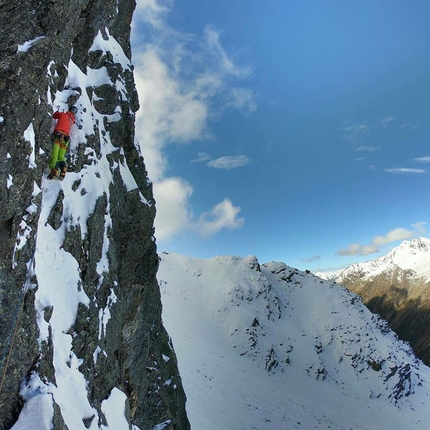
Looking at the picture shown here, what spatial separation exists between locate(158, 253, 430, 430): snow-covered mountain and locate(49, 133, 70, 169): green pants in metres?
18.7

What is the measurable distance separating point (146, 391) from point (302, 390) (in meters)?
28.4

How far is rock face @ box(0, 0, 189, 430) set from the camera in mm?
6113

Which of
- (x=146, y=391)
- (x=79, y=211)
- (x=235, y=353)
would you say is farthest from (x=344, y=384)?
(x=79, y=211)

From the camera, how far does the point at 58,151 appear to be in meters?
8.59

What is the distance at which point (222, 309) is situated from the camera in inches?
1688

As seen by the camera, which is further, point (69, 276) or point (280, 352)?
point (280, 352)

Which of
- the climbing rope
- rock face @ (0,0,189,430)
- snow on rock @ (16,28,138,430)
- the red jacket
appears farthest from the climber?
the climbing rope

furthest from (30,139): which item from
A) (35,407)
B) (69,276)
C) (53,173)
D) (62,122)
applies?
(35,407)

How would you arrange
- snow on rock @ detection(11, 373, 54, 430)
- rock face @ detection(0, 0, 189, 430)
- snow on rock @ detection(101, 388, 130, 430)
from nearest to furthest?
1. snow on rock @ detection(11, 373, 54, 430)
2. rock face @ detection(0, 0, 189, 430)
3. snow on rock @ detection(101, 388, 130, 430)

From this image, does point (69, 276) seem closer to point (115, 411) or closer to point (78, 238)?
point (78, 238)

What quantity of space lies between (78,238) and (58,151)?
257 cm

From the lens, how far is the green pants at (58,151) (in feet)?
27.9

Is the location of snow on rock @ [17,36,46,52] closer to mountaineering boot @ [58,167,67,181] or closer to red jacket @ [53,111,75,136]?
red jacket @ [53,111,75,136]

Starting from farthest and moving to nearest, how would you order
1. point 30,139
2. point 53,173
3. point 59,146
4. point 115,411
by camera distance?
1. point 115,411
2. point 59,146
3. point 53,173
4. point 30,139
